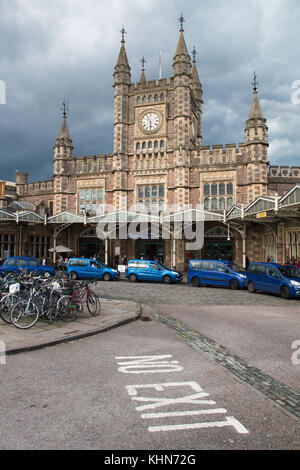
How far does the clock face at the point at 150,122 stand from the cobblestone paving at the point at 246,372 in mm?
25371

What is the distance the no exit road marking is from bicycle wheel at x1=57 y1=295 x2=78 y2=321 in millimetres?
3521

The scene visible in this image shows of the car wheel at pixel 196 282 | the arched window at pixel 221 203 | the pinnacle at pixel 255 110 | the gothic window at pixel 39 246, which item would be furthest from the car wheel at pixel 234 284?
→ the gothic window at pixel 39 246

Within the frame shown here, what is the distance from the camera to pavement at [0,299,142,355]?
621 cm

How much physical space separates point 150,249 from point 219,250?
626 centimetres

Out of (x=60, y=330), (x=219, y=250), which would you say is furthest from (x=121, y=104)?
(x=60, y=330)

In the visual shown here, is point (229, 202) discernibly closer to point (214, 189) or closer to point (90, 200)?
point (214, 189)

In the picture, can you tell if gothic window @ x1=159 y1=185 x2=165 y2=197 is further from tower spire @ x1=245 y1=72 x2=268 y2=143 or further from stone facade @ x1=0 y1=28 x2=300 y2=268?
tower spire @ x1=245 y1=72 x2=268 y2=143

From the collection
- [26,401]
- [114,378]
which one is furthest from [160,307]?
[26,401]

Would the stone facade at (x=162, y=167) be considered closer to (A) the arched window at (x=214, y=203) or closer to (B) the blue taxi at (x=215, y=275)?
(A) the arched window at (x=214, y=203)

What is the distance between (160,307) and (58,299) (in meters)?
4.11

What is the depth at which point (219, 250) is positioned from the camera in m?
27.7

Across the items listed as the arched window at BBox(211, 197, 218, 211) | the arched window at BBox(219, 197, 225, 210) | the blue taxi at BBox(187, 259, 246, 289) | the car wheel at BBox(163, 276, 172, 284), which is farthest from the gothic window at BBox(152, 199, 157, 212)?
the blue taxi at BBox(187, 259, 246, 289)

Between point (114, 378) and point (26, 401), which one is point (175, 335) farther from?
point (26, 401)

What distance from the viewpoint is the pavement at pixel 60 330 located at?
20.4ft
